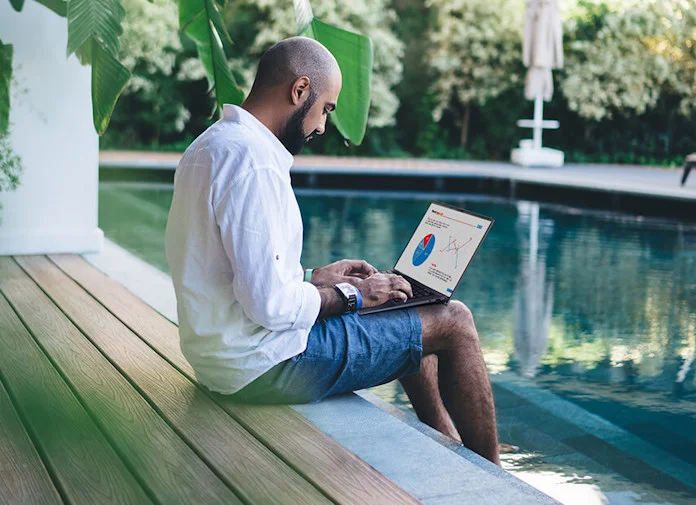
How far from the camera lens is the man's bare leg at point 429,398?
2.28m

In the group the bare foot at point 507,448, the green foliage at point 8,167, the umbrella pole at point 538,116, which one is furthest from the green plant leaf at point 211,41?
the umbrella pole at point 538,116

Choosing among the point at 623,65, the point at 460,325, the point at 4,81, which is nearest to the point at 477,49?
the point at 623,65

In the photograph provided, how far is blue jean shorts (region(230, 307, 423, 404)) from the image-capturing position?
202 centimetres

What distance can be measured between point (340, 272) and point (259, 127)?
475mm

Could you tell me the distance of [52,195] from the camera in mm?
4523

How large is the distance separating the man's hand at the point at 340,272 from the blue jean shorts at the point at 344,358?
0.50ft

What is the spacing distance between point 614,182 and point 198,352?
9.20 meters

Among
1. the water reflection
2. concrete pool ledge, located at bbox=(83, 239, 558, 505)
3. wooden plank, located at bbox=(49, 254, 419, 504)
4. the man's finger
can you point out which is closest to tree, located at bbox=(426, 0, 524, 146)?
the water reflection

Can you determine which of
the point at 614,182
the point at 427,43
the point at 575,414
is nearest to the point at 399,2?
the point at 427,43

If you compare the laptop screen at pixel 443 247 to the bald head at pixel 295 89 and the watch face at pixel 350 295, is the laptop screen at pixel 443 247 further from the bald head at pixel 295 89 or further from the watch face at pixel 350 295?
the bald head at pixel 295 89

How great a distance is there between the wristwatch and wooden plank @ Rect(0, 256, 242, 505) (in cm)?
47

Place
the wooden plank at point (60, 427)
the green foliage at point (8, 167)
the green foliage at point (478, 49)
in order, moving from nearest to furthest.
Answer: the wooden plank at point (60, 427), the green foliage at point (8, 167), the green foliage at point (478, 49)

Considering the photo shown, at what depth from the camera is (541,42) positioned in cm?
1257

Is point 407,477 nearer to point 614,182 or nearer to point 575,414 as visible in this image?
point 575,414
